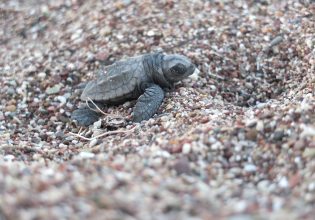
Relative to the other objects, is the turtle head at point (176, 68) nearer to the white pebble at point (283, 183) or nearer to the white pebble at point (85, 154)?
the white pebble at point (85, 154)

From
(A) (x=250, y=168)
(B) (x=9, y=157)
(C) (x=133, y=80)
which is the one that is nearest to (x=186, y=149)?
(A) (x=250, y=168)

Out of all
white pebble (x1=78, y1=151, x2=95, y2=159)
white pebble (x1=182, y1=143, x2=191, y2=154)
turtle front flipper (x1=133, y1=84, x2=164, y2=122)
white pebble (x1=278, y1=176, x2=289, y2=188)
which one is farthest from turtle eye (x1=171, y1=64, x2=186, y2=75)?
white pebble (x1=278, y1=176, x2=289, y2=188)

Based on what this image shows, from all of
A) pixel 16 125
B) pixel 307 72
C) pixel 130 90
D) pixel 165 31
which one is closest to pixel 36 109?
pixel 16 125

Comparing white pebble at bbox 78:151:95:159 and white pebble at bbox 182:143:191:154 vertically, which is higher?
white pebble at bbox 182:143:191:154

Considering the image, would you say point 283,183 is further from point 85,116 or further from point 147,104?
point 85,116

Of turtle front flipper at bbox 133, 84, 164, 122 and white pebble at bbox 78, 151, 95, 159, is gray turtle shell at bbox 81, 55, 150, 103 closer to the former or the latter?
turtle front flipper at bbox 133, 84, 164, 122

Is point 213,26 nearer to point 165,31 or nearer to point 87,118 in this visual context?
point 165,31

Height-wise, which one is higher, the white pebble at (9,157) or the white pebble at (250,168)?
the white pebble at (9,157)

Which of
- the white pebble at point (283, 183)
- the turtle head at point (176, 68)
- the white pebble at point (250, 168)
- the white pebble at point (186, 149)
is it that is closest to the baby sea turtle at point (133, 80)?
the turtle head at point (176, 68)
